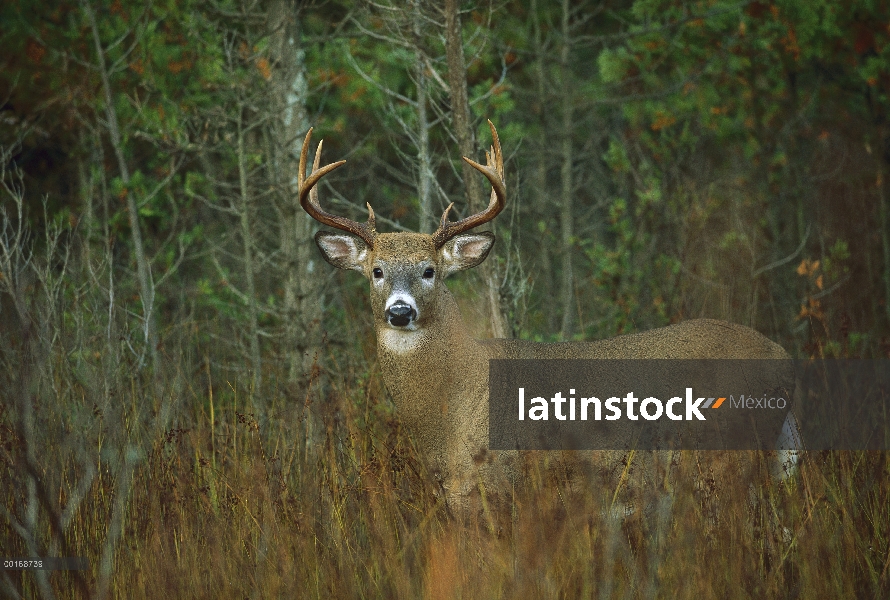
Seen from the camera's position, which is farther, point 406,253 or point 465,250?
point 465,250

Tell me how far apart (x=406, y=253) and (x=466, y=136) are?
1.79 metres

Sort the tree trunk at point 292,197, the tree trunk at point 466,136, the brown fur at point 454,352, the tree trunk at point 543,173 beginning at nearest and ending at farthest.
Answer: the brown fur at point 454,352
the tree trunk at point 466,136
the tree trunk at point 292,197
the tree trunk at point 543,173

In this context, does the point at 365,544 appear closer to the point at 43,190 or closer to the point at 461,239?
the point at 461,239

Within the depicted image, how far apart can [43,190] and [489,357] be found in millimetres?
6742

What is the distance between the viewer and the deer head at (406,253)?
505 cm

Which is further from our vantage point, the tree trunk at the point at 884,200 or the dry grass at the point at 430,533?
the tree trunk at the point at 884,200

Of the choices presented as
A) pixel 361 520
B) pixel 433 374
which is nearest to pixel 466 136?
pixel 433 374

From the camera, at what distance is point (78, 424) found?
4816 millimetres

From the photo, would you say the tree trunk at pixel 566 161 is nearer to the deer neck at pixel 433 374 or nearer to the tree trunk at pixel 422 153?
the tree trunk at pixel 422 153

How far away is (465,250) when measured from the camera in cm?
548

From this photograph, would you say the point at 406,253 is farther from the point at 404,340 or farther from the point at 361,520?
the point at 361,520

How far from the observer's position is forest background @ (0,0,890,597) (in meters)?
4.76

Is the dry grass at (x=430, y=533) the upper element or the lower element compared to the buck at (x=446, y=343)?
lower

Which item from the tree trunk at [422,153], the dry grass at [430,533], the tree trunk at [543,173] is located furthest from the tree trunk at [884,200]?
the dry grass at [430,533]
